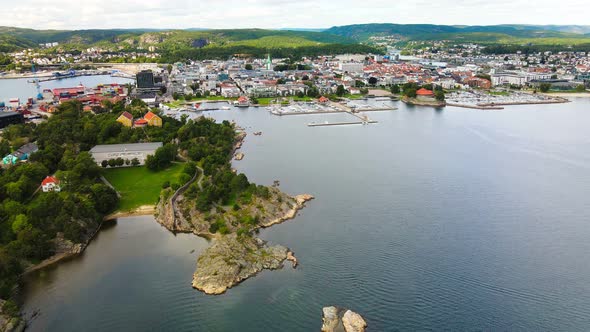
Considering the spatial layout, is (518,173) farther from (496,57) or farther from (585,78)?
(496,57)

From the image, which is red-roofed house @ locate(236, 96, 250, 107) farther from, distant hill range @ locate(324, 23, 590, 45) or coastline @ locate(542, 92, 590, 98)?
distant hill range @ locate(324, 23, 590, 45)

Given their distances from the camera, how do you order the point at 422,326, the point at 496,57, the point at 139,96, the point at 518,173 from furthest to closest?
the point at 496,57, the point at 139,96, the point at 518,173, the point at 422,326

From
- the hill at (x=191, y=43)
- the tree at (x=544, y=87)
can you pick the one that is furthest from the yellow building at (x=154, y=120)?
the hill at (x=191, y=43)

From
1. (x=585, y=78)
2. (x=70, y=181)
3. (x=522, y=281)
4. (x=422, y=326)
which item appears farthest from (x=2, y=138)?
(x=585, y=78)

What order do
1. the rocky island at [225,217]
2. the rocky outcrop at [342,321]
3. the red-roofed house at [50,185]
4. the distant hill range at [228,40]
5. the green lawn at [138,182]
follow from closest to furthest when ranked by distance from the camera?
the rocky outcrop at [342,321]
the rocky island at [225,217]
the red-roofed house at [50,185]
the green lawn at [138,182]
the distant hill range at [228,40]

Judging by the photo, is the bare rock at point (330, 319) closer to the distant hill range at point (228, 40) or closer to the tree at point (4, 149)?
the tree at point (4, 149)
